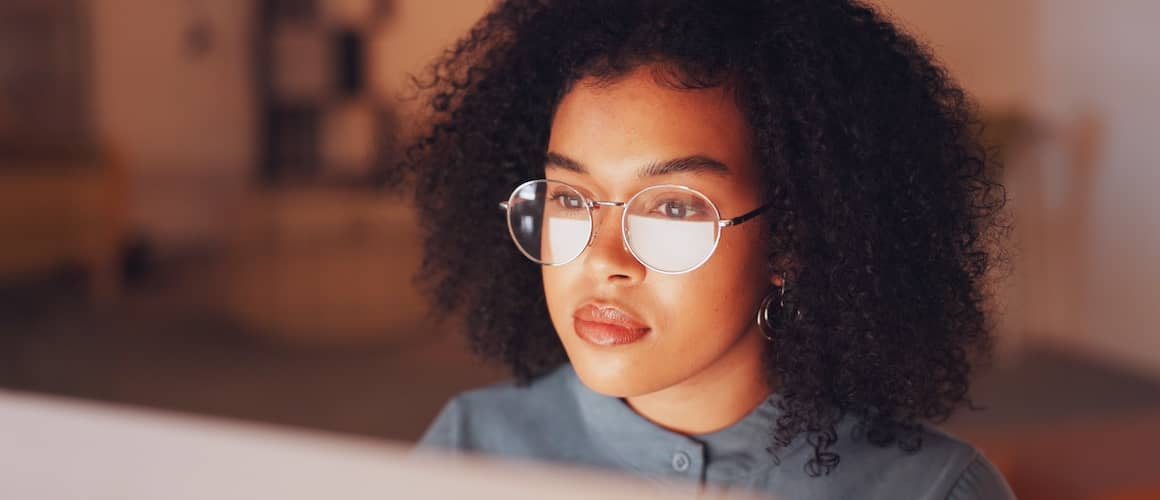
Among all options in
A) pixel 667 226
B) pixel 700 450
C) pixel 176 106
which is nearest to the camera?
pixel 667 226

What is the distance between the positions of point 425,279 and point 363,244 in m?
3.39

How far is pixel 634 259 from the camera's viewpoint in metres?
0.91

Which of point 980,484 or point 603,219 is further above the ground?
point 603,219

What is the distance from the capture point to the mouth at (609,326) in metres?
0.91

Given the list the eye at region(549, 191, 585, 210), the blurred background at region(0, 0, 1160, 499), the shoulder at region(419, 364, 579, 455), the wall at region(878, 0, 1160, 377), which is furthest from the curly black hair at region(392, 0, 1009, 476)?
the wall at region(878, 0, 1160, 377)

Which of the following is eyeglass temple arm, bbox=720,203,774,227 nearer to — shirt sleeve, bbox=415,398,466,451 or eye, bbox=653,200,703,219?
eye, bbox=653,200,703,219

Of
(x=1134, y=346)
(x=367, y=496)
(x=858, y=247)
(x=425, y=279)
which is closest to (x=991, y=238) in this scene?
(x=858, y=247)

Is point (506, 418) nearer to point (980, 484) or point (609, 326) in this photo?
point (609, 326)

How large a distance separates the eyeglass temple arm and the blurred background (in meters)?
2.65

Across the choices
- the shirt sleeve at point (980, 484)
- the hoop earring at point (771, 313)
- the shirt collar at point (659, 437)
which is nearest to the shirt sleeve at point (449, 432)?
the shirt collar at point (659, 437)

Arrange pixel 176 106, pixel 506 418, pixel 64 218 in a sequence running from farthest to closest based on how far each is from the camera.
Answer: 1. pixel 176 106
2. pixel 64 218
3. pixel 506 418

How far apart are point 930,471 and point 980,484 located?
1.8 inches

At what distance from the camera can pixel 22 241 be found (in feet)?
14.8

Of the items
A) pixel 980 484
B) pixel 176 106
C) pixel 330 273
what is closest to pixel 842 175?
pixel 980 484
